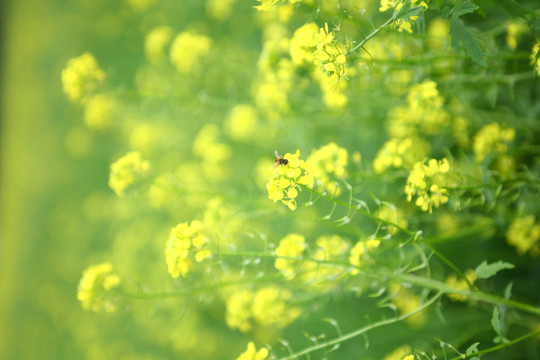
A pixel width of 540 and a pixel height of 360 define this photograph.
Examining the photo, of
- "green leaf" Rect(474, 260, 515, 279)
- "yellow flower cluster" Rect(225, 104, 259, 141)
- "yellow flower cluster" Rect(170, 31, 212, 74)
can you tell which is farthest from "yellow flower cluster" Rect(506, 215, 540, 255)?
"yellow flower cluster" Rect(170, 31, 212, 74)

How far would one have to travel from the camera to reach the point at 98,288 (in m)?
1.51

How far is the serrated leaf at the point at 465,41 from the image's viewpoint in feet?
3.08

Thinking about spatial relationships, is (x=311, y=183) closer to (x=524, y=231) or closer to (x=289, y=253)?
(x=289, y=253)

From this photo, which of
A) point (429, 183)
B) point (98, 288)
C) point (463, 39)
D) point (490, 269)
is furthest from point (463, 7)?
point (98, 288)

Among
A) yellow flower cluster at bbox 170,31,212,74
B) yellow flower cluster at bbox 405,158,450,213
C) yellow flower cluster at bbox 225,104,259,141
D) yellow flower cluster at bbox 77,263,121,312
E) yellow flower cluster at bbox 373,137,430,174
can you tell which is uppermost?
yellow flower cluster at bbox 170,31,212,74

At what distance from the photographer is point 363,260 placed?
1.32 meters

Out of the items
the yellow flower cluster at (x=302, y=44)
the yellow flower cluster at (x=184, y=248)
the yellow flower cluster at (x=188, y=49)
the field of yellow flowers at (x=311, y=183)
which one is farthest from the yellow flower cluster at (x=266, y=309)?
the yellow flower cluster at (x=188, y=49)

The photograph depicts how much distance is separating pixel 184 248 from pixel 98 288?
0.49 metres

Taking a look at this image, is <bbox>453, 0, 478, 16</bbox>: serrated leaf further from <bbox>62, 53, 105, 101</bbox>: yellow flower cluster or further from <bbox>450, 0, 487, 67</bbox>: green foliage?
<bbox>62, 53, 105, 101</bbox>: yellow flower cluster

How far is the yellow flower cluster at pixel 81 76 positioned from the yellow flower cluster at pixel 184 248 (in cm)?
92

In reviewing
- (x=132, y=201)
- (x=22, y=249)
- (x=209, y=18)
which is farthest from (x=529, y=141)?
(x=22, y=249)

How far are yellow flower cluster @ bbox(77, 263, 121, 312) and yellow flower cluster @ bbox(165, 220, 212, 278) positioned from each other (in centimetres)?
40

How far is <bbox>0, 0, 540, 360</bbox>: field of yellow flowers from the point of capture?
120 cm

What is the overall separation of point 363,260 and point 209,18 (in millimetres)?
2439
